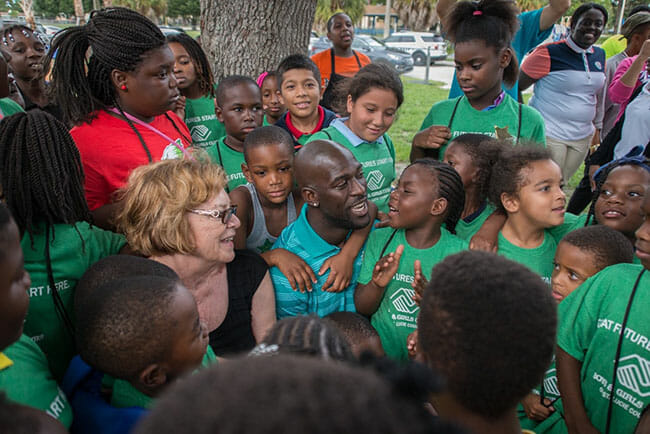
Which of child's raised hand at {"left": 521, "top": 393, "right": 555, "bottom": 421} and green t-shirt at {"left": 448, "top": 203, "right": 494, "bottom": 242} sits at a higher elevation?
green t-shirt at {"left": 448, "top": 203, "right": 494, "bottom": 242}

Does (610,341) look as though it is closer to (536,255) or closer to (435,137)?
(536,255)

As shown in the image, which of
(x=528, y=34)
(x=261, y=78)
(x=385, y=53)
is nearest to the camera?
(x=528, y=34)

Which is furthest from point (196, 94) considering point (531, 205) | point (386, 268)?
point (531, 205)

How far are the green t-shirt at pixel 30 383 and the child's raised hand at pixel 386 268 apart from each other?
1.37 metres

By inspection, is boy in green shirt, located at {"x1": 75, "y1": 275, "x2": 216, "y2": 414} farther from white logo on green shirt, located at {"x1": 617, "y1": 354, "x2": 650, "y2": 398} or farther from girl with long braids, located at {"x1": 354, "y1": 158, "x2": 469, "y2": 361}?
white logo on green shirt, located at {"x1": 617, "y1": 354, "x2": 650, "y2": 398}

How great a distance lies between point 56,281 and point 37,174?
0.46 m

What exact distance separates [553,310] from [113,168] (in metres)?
2.18

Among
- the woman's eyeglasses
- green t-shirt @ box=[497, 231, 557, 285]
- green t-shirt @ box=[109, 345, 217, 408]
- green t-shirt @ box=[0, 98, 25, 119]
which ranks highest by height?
green t-shirt @ box=[0, 98, 25, 119]

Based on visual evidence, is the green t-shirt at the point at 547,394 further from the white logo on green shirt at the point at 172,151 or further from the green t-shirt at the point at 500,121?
the white logo on green shirt at the point at 172,151

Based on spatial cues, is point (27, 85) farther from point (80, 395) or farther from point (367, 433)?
point (367, 433)

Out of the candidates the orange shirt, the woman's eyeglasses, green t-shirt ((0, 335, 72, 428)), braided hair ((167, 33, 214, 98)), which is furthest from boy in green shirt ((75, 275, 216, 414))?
the orange shirt

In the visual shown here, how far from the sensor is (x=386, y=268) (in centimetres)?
218

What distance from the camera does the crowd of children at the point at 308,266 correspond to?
960mm

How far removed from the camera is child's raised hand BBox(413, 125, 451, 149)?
2.99 m
